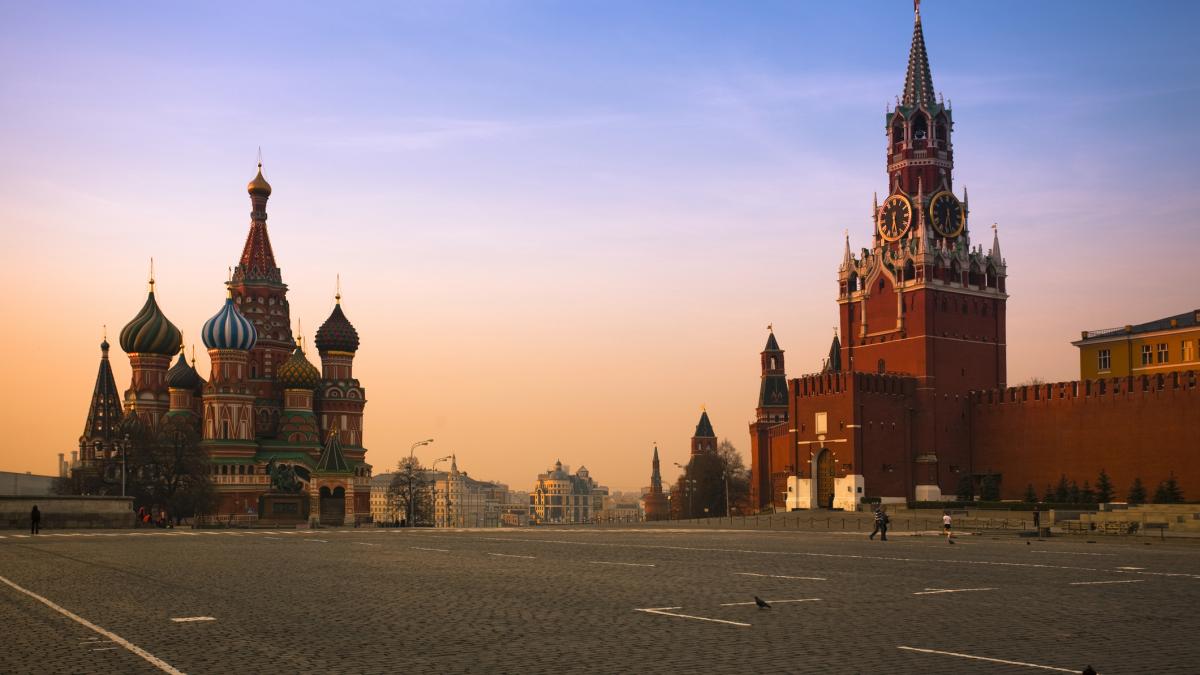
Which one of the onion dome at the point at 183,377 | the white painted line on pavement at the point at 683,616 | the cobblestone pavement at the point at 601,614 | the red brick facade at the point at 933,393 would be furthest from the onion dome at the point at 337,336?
the white painted line on pavement at the point at 683,616

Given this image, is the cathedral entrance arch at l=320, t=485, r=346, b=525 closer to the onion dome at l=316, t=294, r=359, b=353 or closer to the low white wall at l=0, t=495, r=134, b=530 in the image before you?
the onion dome at l=316, t=294, r=359, b=353

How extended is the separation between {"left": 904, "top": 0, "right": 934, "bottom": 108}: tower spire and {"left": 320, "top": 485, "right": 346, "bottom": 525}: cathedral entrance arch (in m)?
48.2

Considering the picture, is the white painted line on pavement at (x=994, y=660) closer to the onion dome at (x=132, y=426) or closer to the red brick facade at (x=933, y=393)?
the red brick facade at (x=933, y=393)

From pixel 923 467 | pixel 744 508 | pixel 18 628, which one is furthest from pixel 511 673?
pixel 744 508

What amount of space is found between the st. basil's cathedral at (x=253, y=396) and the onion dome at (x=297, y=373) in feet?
0.27

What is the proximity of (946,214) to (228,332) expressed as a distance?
54962 mm

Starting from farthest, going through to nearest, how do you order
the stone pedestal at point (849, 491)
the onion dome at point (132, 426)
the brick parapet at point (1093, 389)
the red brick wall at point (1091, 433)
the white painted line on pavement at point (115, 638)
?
the onion dome at point (132, 426) < the stone pedestal at point (849, 491) < the brick parapet at point (1093, 389) < the red brick wall at point (1091, 433) < the white painted line on pavement at point (115, 638)

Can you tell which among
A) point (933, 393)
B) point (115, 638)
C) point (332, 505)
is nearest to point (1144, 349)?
point (933, 393)

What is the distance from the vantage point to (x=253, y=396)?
9656 centimetres

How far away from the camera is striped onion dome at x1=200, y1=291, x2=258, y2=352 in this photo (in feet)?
315

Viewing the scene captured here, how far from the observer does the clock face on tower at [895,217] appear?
80.6 meters

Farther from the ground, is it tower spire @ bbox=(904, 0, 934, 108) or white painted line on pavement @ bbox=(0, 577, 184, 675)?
tower spire @ bbox=(904, 0, 934, 108)

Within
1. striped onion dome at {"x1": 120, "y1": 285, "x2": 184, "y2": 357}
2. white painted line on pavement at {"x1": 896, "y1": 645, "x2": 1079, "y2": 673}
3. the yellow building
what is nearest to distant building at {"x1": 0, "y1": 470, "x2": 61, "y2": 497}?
striped onion dome at {"x1": 120, "y1": 285, "x2": 184, "y2": 357}

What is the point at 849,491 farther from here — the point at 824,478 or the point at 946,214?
the point at 946,214
